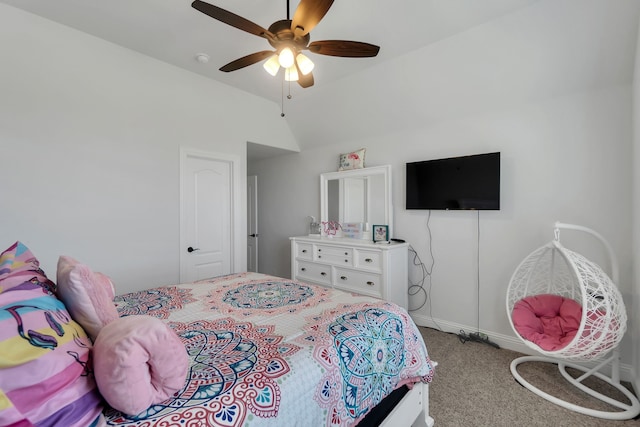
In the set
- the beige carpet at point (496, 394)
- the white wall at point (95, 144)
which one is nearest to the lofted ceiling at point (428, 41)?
the white wall at point (95, 144)

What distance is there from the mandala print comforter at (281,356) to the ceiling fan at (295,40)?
150 centimetres

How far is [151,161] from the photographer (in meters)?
2.92

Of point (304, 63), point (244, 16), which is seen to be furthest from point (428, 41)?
point (244, 16)

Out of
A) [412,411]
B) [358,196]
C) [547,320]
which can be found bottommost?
[412,411]

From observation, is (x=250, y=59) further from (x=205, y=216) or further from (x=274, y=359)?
(x=205, y=216)

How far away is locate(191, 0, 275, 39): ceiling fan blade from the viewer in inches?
57.3

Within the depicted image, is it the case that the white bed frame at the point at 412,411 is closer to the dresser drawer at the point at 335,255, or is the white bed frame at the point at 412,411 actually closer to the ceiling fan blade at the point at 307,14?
the dresser drawer at the point at 335,255

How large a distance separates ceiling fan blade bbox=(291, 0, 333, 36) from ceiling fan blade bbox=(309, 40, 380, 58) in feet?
0.47

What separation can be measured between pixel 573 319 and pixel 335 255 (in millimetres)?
2137

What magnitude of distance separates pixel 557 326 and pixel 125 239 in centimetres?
368

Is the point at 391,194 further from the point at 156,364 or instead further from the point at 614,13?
the point at 156,364

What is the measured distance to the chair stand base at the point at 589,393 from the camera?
5.89 ft

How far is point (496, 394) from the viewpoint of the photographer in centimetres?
204

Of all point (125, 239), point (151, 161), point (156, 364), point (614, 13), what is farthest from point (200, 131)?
point (614, 13)
